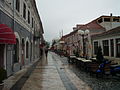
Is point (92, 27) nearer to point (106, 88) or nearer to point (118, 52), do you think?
point (118, 52)

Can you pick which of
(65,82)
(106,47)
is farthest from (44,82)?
(106,47)

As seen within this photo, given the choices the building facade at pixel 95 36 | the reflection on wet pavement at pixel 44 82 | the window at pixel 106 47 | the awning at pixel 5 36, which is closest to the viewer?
the awning at pixel 5 36

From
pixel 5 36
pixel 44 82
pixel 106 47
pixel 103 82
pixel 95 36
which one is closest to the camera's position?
pixel 5 36

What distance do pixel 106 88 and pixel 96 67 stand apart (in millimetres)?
2897

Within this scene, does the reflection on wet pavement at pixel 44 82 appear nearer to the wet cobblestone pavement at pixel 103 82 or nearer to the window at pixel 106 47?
the wet cobblestone pavement at pixel 103 82

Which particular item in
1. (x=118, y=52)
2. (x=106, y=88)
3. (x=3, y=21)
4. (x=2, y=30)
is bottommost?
(x=106, y=88)

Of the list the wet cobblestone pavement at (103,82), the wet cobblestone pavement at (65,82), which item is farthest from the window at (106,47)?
the wet cobblestone pavement at (103,82)

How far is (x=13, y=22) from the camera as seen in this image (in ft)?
34.6

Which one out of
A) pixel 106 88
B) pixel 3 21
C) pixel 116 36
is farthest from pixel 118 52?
pixel 3 21

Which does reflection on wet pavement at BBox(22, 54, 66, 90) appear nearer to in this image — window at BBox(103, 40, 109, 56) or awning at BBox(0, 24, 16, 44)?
awning at BBox(0, 24, 16, 44)

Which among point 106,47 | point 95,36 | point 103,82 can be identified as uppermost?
point 95,36

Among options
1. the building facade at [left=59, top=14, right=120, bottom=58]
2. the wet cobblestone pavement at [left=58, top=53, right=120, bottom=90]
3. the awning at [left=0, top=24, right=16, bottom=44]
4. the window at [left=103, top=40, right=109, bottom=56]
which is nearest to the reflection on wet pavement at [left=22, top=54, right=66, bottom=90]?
the wet cobblestone pavement at [left=58, top=53, right=120, bottom=90]

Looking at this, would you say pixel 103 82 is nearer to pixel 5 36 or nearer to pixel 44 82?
pixel 44 82

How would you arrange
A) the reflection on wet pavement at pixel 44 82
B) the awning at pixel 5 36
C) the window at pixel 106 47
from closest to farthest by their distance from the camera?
the awning at pixel 5 36
the reflection on wet pavement at pixel 44 82
the window at pixel 106 47
